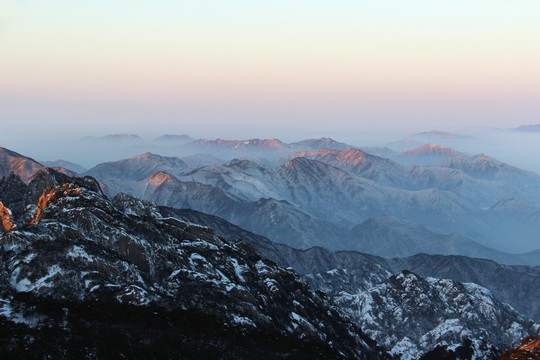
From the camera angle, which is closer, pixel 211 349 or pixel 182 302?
pixel 211 349

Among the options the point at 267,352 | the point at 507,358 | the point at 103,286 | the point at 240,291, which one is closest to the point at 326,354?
the point at 267,352

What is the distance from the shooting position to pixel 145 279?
14500cm

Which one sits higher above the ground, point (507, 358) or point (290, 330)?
point (507, 358)

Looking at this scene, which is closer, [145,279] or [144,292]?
[144,292]

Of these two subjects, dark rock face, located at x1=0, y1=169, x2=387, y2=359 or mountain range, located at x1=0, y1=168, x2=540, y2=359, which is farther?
dark rock face, located at x1=0, y1=169, x2=387, y2=359

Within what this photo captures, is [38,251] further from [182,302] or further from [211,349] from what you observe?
[211,349]

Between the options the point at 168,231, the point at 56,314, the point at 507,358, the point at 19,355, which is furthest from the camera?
the point at 168,231

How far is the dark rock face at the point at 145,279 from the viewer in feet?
414

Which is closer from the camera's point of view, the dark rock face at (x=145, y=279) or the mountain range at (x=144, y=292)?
the mountain range at (x=144, y=292)

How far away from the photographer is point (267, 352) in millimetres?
131375

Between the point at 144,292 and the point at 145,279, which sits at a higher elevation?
the point at 145,279

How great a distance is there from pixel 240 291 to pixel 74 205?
57.7 meters

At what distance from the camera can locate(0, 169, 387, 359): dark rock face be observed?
126125mm

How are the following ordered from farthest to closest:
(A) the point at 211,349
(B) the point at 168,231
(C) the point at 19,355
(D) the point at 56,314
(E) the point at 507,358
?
(B) the point at 168,231, (A) the point at 211,349, (D) the point at 56,314, (C) the point at 19,355, (E) the point at 507,358
